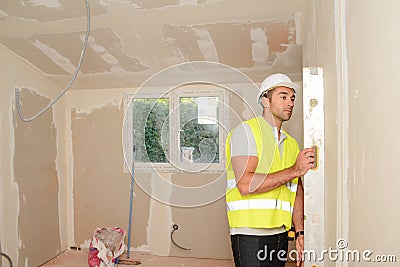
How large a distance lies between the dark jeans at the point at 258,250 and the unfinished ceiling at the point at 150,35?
1.46 meters

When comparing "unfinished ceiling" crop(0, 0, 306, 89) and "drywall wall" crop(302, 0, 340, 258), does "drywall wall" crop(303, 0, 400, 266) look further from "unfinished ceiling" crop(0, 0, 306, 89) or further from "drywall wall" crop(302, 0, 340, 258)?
"unfinished ceiling" crop(0, 0, 306, 89)

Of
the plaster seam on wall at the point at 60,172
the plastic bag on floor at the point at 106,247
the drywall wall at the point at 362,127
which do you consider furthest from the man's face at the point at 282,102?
the plaster seam on wall at the point at 60,172

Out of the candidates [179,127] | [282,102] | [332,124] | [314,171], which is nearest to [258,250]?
[314,171]

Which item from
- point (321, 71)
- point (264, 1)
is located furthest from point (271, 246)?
point (264, 1)

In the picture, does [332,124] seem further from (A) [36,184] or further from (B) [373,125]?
(A) [36,184]

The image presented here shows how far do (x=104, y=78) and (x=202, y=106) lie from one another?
3.17 feet

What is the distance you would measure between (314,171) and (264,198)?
0.42 meters

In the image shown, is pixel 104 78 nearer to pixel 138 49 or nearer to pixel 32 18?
pixel 138 49

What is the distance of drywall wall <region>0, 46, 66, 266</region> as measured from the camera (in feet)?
9.56

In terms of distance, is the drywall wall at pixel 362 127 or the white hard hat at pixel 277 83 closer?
the drywall wall at pixel 362 127

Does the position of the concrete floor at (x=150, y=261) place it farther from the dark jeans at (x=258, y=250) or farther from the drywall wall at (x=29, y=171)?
the dark jeans at (x=258, y=250)

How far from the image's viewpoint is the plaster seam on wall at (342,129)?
0.98 m

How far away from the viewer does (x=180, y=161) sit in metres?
3.65

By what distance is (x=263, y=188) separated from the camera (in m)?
1.64
